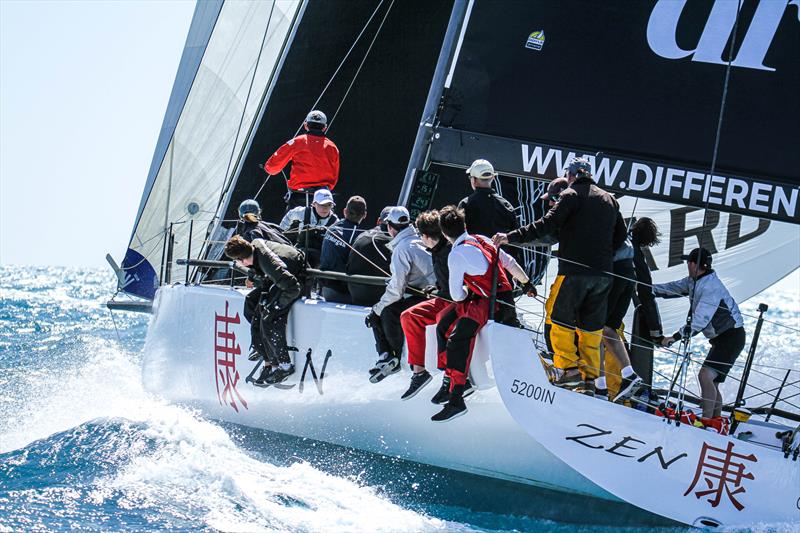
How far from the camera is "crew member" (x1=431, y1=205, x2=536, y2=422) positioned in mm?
4723

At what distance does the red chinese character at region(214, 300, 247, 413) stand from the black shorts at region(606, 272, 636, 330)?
93.8 inches

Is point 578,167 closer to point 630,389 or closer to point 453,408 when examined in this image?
point 630,389

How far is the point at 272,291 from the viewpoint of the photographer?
5879 mm

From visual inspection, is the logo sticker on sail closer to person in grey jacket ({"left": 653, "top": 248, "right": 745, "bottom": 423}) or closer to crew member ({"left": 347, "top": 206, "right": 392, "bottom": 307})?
crew member ({"left": 347, "top": 206, "right": 392, "bottom": 307})

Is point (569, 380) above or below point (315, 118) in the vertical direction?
below

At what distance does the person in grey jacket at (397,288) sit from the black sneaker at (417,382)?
0.14 metres

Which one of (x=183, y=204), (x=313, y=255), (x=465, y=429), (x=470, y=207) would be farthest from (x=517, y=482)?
(x=183, y=204)

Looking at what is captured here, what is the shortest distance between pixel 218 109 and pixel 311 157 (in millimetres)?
2396

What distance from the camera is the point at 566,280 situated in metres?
4.89

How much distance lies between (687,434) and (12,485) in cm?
352

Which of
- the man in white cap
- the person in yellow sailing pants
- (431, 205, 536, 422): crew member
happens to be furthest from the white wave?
the man in white cap

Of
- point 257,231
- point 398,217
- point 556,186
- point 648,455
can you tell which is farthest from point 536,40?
point 648,455

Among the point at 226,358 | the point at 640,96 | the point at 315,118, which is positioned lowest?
the point at 226,358

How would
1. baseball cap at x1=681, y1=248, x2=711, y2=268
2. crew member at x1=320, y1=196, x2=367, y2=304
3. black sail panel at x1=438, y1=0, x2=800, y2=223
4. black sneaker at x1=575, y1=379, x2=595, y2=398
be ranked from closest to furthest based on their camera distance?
black sneaker at x1=575, y1=379, x2=595, y2=398 → baseball cap at x1=681, y1=248, x2=711, y2=268 → black sail panel at x1=438, y1=0, x2=800, y2=223 → crew member at x1=320, y1=196, x2=367, y2=304
